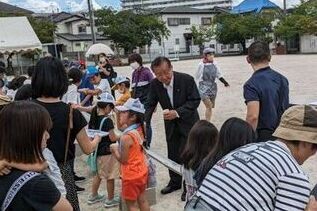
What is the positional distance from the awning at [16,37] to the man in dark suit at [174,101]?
11.9 m

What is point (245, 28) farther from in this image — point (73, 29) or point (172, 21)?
point (73, 29)

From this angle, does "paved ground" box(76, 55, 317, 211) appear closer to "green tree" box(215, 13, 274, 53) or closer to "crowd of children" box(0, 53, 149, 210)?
"crowd of children" box(0, 53, 149, 210)

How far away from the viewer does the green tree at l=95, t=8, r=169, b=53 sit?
5193 centimetres

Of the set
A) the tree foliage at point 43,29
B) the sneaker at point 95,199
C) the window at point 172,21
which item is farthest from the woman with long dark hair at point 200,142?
the window at point 172,21

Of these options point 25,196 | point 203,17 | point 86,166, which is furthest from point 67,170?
point 203,17

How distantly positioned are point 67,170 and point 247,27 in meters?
52.1

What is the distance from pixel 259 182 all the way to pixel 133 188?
253 centimetres

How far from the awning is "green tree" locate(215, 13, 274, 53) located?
38.4 meters

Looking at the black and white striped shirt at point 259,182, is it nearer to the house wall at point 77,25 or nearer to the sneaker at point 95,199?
the sneaker at point 95,199

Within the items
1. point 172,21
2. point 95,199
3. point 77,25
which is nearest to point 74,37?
point 77,25

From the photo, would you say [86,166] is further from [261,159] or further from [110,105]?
[261,159]

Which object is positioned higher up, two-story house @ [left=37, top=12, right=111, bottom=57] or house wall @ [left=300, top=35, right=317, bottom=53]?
two-story house @ [left=37, top=12, right=111, bottom=57]

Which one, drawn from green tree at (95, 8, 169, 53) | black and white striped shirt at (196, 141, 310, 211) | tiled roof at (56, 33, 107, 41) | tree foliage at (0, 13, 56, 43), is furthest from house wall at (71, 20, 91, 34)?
black and white striped shirt at (196, 141, 310, 211)

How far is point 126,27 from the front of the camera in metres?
52.1
